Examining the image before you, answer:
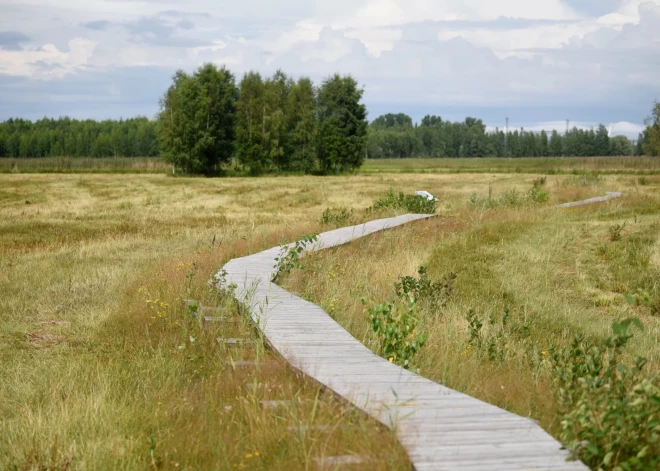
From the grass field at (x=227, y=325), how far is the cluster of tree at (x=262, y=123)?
42.2 m

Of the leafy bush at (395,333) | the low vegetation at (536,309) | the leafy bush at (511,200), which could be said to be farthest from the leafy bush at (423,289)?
the leafy bush at (511,200)

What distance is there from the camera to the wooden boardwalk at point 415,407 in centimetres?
400

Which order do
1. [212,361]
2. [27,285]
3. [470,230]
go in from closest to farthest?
[212,361] < [27,285] < [470,230]

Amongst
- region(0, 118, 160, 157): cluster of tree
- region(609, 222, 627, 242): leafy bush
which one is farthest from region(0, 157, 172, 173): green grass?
region(609, 222, 627, 242): leafy bush

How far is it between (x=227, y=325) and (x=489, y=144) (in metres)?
170

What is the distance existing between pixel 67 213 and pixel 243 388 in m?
21.4

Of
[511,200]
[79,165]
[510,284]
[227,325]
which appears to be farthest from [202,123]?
[227,325]

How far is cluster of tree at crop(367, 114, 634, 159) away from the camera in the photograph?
161m

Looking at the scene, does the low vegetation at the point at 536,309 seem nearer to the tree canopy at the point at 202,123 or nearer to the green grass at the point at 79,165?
the tree canopy at the point at 202,123

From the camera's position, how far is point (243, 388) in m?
5.89

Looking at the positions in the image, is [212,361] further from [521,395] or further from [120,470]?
[521,395]

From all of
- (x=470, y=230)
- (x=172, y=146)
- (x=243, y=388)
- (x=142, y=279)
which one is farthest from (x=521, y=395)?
(x=172, y=146)

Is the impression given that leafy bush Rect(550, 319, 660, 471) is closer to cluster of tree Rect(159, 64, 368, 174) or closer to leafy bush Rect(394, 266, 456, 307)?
leafy bush Rect(394, 266, 456, 307)

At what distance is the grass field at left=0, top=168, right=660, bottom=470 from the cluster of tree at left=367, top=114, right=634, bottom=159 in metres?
141
